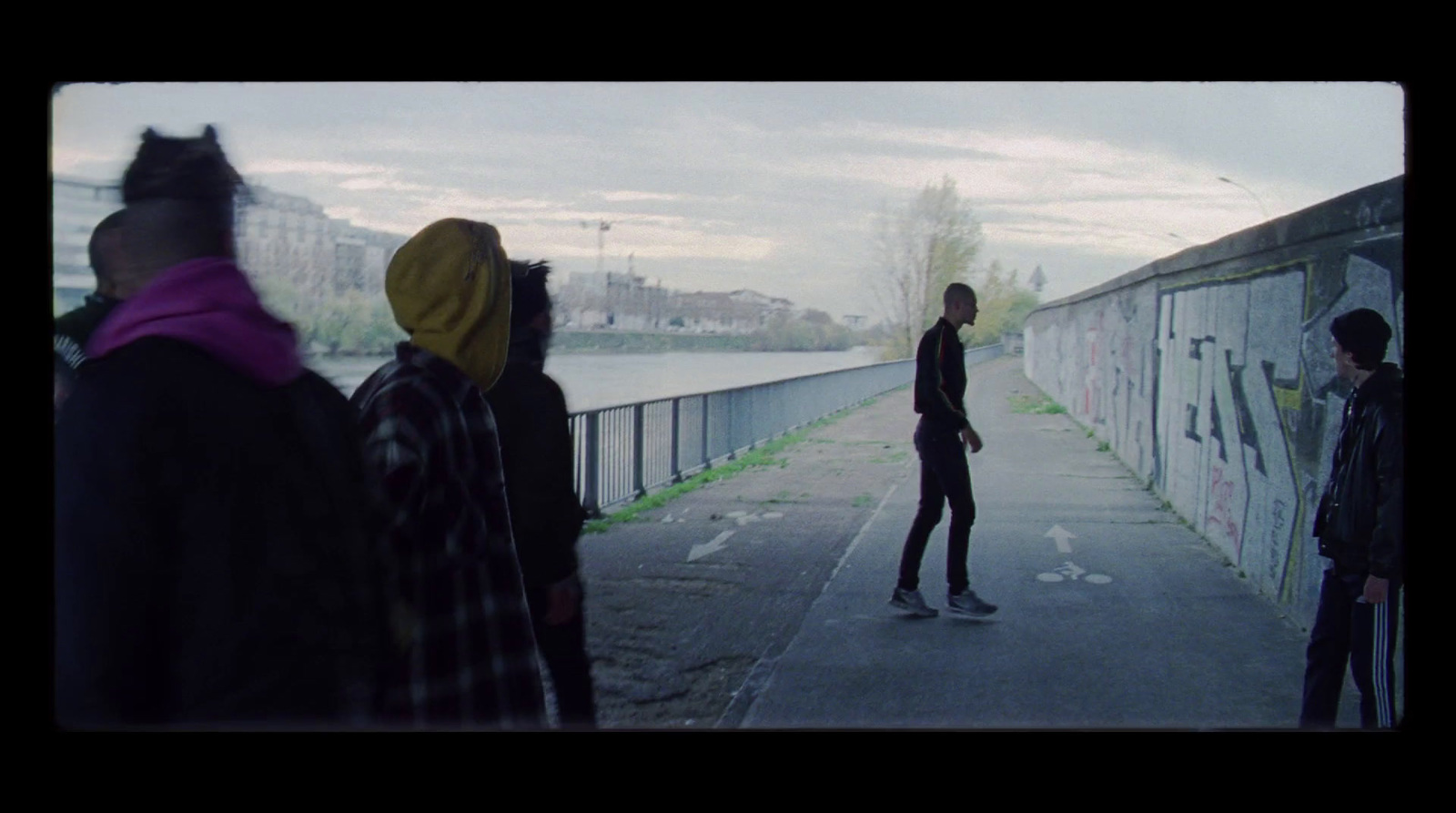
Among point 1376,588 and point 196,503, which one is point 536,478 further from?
point 1376,588

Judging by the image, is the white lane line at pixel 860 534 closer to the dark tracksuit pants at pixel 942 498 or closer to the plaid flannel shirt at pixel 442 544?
the dark tracksuit pants at pixel 942 498

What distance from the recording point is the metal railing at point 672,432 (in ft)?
28.4

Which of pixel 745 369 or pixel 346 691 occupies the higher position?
pixel 745 369

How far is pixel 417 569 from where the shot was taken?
2.69 m

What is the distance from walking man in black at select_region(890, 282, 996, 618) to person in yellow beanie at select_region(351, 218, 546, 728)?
3141 mm

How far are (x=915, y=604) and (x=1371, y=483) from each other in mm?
2629

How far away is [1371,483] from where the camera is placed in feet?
12.5

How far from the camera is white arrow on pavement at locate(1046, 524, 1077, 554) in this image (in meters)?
7.77

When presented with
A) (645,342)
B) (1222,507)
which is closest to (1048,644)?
(1222,507)

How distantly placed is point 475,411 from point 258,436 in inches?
28.0

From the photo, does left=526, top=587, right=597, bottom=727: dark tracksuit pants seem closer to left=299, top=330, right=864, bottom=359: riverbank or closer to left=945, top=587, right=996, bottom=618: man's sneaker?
left=299, top=330, right=864, bottom=359: riverbank

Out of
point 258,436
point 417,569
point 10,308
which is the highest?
point 10,308
